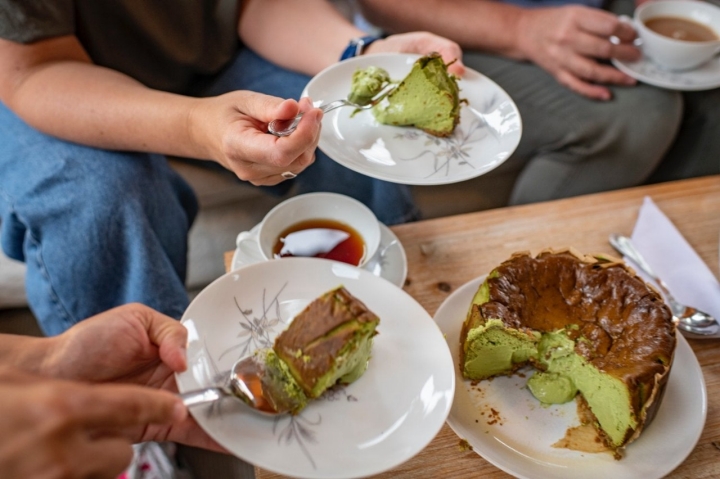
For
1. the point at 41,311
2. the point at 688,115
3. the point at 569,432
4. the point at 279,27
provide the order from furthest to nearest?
the point at 688,115, the point at 279,27, the point at 41,311, the point at 569,432

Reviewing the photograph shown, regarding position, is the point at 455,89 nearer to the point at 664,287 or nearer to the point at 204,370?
the point at 664,287

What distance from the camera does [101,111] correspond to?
103cm

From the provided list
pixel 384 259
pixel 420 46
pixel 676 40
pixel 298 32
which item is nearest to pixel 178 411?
pixel 384 259

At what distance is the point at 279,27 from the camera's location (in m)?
1.34

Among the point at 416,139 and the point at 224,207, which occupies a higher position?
the point at 416,139

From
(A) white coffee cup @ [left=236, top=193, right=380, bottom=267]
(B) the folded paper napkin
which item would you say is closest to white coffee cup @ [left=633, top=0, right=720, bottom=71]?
(B) the folded paper napkin

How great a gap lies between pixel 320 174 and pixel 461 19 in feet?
1.86

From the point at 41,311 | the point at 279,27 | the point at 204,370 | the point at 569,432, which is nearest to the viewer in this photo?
the point at 204,370

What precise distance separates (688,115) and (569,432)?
4.05ft

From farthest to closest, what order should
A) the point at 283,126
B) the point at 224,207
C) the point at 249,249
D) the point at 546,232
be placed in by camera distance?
the point at 224,207, the point at 546,232, the point at 249,249, the point at 283,126

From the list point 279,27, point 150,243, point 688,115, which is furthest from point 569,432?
point 688,115

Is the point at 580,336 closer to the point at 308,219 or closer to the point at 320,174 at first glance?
the point at 308,219

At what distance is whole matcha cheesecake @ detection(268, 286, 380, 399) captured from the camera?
0.67 meters

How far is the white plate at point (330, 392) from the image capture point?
2.08 feet
